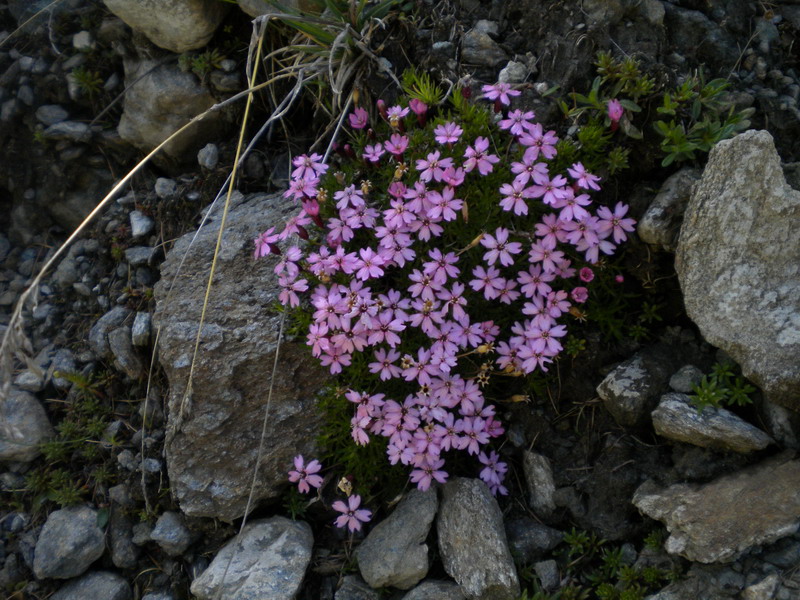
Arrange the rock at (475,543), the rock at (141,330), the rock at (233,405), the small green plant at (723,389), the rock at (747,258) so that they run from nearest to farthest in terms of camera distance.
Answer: the rock at (747,258)
the small green plant at (723,389)
the rock at (475,543)
the rock at (233,405)
the rock at (141,330)

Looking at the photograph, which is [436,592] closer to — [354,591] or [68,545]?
[354,591]

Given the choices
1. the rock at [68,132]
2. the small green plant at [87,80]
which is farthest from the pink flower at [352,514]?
the small green plant at [87,80]

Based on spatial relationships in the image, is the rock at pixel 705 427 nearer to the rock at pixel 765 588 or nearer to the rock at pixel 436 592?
the rock at pixel 765 588

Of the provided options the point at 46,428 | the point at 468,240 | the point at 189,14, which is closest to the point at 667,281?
the point at 468,240

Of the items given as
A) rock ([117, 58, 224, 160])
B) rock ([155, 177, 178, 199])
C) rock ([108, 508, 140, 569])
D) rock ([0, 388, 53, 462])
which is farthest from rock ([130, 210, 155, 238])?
rock ([108, 508, 140, 569])

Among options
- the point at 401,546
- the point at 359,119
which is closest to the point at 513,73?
Answer: the point at 359,119

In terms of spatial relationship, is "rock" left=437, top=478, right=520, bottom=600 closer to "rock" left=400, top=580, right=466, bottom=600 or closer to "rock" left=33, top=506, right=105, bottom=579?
"rock" left=400, top=580, right=466, bottom=600
